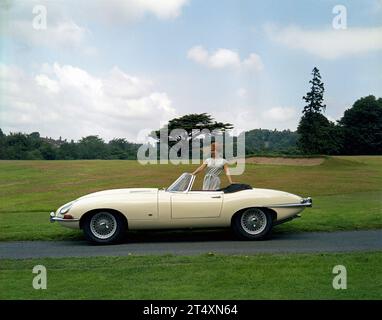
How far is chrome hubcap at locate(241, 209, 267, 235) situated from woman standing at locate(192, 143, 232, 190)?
0.92m

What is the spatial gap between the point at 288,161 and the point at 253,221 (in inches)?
1077

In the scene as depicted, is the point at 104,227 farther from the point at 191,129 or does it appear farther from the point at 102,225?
the point at 191,129

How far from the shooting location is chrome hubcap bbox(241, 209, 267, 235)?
29.1 ft

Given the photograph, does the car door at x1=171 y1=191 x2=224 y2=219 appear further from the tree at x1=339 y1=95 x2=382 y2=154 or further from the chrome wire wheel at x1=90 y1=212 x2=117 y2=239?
the tree at x1=339 y1=95 x2=382 y2=154

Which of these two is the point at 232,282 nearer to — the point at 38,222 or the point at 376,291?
the point at 376,291

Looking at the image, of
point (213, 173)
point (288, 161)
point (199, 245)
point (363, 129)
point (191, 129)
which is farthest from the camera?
point (363, 129)

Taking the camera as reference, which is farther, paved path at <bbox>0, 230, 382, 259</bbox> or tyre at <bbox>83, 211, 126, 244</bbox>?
tyre at <bbox>83, 211, 126, 244</bbox>

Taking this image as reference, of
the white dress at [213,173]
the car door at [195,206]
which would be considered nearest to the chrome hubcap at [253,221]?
the car door at [195,206]

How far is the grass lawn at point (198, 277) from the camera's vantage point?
5398 mm

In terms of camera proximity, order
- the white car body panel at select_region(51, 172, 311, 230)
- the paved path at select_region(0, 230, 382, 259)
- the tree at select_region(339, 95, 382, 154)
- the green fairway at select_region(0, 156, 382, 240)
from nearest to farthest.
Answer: the paved path at select_region(0, 230, 382, 259)
the white car body panel at select_region(51, 172, 311, 230)
the green fairway at select_region(0, 156, 382, 240)
the tree at select_region(339, 95, 382, 154)

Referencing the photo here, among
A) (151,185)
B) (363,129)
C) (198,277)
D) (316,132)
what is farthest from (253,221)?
(363,129)

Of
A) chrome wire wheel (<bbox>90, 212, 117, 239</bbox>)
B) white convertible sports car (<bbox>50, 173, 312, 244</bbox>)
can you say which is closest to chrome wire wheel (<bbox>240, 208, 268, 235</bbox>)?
white convertible sports car (<bbox>50, 173, 312, 244</bbox>)

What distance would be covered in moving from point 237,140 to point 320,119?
14776mm

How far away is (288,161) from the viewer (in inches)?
1400
